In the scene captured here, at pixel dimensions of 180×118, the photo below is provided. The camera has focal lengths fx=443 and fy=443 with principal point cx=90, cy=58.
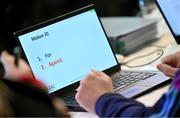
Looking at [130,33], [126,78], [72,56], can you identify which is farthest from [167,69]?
[130,33]

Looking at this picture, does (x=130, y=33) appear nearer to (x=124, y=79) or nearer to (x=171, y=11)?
(x=171, y=11)

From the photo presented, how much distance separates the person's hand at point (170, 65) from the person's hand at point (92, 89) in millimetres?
284

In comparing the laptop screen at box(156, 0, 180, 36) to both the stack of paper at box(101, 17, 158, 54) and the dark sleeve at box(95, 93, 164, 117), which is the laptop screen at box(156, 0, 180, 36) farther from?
the dark sleeve at box(95, 93, 164, 117)

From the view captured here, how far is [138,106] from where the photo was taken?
1.07m

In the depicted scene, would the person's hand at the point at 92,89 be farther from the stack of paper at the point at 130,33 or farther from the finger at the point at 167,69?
the stack of paper at the point at 130,33

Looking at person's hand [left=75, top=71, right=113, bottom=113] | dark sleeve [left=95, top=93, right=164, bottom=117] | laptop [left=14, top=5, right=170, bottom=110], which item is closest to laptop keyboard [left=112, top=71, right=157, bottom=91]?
laptop [left=14, top=5, right=170, bottom=110]

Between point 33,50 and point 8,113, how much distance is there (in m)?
0.83

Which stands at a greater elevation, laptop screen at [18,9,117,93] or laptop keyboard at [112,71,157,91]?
laptop screen at [18,9,117,93]

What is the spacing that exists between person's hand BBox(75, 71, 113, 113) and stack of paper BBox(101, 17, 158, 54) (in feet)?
2.45

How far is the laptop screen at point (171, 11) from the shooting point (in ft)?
5.80

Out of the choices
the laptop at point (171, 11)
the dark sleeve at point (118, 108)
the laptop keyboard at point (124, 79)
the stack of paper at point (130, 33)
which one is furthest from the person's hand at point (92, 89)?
the stack of paper at point (130, 33)

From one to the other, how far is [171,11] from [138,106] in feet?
2.61

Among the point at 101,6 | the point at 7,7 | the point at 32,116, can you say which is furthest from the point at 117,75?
the point at 101,6

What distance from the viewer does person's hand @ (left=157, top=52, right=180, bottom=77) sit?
143cm
